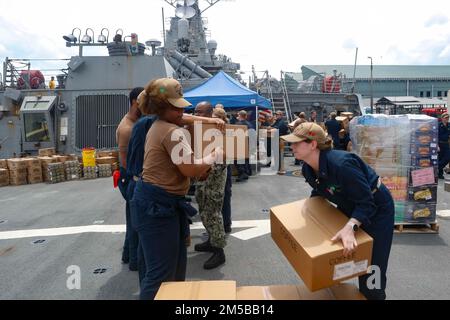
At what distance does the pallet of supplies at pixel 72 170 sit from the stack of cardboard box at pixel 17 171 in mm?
1095

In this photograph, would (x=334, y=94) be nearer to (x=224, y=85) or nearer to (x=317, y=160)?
(x=224, y=85)

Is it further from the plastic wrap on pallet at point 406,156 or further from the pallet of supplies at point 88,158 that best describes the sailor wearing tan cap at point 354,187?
the pallet of supplies at point 88,158

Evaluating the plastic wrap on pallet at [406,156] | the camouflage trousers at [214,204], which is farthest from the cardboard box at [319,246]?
the plastic wrap on pallet at [406,156]

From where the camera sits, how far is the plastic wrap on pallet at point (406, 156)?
15.1 ft

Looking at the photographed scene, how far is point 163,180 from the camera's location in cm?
228

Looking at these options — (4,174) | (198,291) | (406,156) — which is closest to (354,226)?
(198,291)

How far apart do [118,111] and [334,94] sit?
11.8 meters

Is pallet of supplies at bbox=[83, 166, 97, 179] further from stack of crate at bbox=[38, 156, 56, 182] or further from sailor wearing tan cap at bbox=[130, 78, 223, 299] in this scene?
sailor wearing tan cap at bbox=[130, 78, 223, 299]

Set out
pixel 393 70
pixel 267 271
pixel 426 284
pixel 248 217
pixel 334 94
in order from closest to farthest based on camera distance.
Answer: pixel 426 284, pixel 267 271, pixel 248 217, pixel 334 94, pixel 393 70
